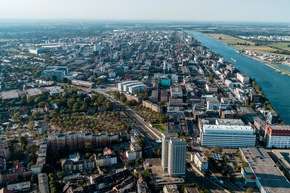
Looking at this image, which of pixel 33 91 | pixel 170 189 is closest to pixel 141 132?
pixel 170 189

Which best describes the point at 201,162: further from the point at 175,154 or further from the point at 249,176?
the point at 249,176

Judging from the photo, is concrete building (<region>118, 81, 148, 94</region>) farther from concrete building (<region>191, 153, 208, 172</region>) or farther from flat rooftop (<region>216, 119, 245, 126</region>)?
concrete building (<region>191, 153, 208, 172</region>)

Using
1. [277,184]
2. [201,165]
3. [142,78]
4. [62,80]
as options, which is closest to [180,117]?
[201,165]

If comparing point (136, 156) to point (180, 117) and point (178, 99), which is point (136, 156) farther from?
point (178, 99)

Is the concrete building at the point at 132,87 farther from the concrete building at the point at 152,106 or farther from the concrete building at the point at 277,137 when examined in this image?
the concrete building at the point at 277,137

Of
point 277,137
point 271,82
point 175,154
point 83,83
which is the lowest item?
point 271,82
